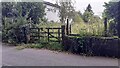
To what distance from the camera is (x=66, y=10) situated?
24.6 metres

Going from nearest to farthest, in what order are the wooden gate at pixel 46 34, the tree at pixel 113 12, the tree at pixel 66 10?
the tree at pixel 113 12 < the wooden gate at pixel 46 34 < the tree at pixel 66 10

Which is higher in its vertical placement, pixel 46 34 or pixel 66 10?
pixel 66 10

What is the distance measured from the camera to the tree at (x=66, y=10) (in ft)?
80.6

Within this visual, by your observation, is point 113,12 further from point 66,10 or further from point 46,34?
point 66,10

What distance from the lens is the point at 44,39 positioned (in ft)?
40.8

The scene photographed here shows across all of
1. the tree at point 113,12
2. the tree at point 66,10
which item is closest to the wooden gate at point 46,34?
the tree at point 113,12

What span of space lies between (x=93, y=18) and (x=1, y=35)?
7878 millimetres

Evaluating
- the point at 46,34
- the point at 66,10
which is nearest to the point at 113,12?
the point at 46,34

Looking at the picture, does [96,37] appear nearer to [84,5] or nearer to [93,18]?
[93,18]

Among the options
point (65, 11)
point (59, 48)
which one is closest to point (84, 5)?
point (65, 11)

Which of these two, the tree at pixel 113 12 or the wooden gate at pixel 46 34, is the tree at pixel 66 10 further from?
the tree at pixel 113 12

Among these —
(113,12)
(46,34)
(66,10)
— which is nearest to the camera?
(113,12)

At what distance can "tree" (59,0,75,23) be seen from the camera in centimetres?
2458

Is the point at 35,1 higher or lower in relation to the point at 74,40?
higher
